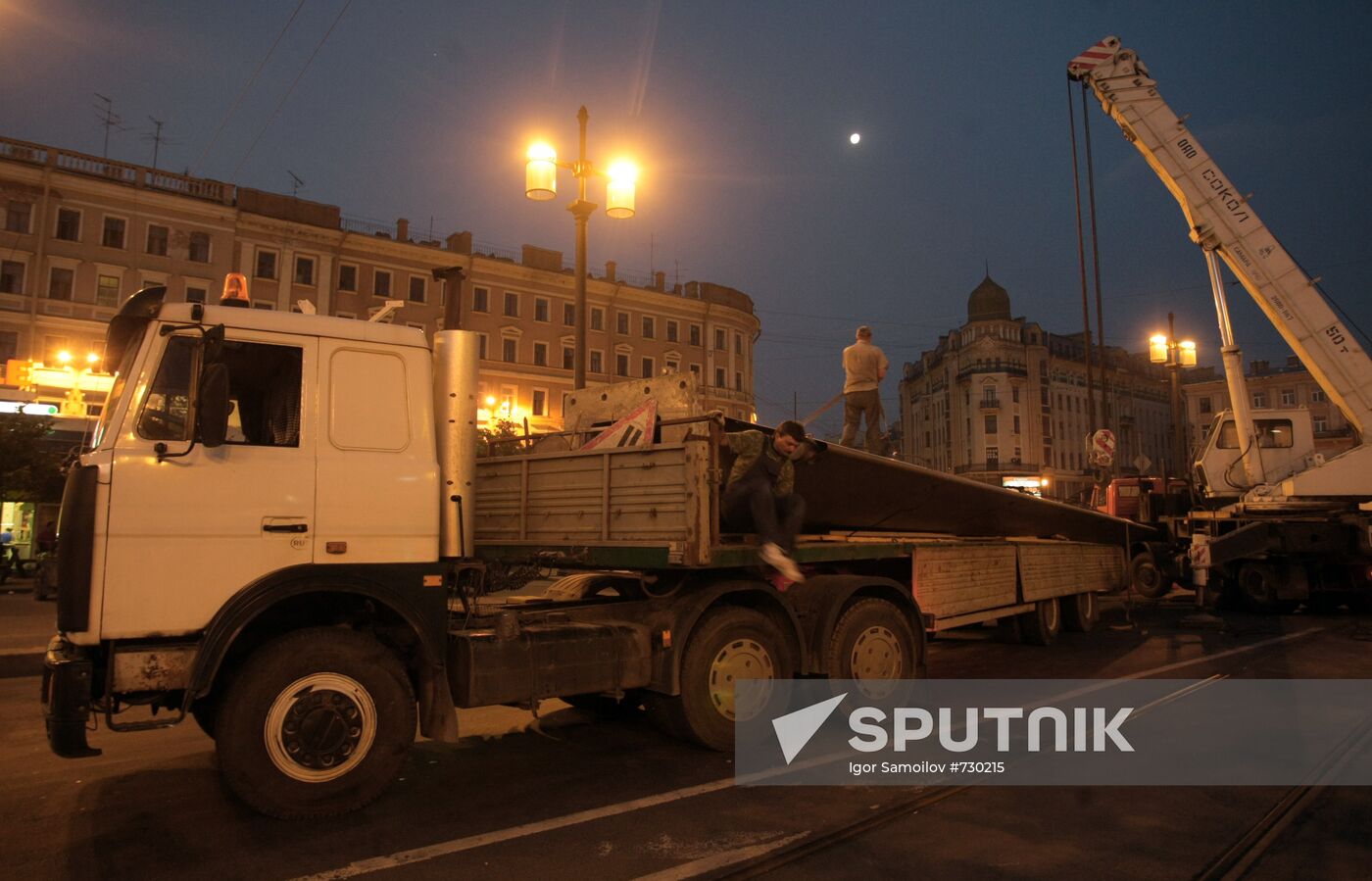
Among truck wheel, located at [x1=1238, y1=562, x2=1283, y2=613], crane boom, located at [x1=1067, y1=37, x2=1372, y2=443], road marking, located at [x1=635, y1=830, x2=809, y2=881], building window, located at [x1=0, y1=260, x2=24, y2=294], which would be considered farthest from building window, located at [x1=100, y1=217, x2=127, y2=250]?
road marking, located at [x1=635, y1=830, x2=809, y2=881]

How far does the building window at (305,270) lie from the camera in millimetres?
44375

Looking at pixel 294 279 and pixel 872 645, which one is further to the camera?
pixel 294 279

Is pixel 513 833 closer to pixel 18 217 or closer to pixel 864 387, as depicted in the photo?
pixel 864 387

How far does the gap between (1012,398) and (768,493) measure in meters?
84.2

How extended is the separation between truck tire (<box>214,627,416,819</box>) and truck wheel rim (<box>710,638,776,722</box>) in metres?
2.12

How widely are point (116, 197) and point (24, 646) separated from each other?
3716cm

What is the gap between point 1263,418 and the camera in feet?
54.3

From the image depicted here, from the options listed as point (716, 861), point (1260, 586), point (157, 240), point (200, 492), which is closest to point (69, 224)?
point (157, 240)

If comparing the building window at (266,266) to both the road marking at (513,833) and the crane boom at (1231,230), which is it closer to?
the crane boom at (1231,230)

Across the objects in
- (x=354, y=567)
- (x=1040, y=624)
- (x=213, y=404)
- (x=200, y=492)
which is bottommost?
(x=1040, y=624)

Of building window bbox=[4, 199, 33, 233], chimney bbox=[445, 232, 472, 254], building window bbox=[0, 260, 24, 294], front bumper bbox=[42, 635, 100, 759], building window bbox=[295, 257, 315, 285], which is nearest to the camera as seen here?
front bumper bbox=[42, 635, 100, 759]

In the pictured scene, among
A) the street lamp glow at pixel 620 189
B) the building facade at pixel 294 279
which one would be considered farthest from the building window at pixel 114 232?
the street lamp glow at pixel 620 189

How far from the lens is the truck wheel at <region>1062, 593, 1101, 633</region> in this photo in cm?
1250

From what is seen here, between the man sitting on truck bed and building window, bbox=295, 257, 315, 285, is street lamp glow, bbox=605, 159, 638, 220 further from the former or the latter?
building window, bbox=295, 257, 315, 285
